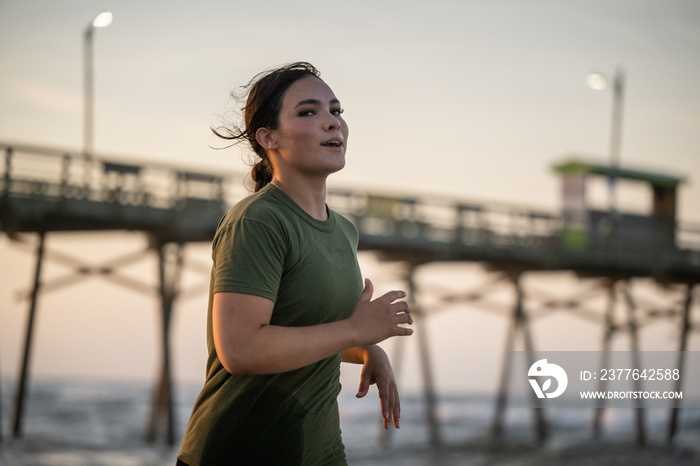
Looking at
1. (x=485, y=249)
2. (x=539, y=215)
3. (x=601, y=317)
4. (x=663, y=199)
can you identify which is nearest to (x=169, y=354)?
(x=485, y=249)

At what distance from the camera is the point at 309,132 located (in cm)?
234

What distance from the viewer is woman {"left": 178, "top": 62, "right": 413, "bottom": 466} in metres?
2.00

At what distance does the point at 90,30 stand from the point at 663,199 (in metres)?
14.2

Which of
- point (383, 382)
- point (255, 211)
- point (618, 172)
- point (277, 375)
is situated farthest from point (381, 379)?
point (618, 172)

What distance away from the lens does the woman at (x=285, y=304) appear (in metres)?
2.00

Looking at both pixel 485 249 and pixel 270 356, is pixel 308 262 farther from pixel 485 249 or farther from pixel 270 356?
pixel 485 249

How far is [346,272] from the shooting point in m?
2.32

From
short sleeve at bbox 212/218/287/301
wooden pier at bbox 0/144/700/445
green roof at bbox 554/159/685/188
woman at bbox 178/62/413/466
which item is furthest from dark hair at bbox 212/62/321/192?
green roof at bbox 554/159/685/188

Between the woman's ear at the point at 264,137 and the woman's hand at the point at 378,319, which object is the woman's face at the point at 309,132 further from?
the woman's hand at the point at 378,319

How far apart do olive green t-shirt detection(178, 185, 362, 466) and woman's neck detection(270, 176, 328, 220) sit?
0.05m

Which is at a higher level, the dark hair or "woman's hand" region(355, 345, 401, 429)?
the dark hair

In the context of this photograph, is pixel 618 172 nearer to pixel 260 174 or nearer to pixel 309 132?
pixel 260 174

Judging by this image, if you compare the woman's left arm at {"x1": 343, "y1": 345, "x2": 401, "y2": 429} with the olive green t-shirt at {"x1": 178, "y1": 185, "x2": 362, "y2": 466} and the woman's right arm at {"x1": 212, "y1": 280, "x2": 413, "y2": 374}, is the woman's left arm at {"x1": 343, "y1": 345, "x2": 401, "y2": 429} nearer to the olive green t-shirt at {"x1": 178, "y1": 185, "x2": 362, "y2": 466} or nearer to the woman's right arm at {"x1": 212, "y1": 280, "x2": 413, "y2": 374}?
the olive green t-shirt at {"x1": 178, "y1": 185, "x2": 362, "y2": 466}

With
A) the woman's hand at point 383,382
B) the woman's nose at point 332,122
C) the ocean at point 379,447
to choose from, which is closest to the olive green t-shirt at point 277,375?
the woman's nose at point 332,122
